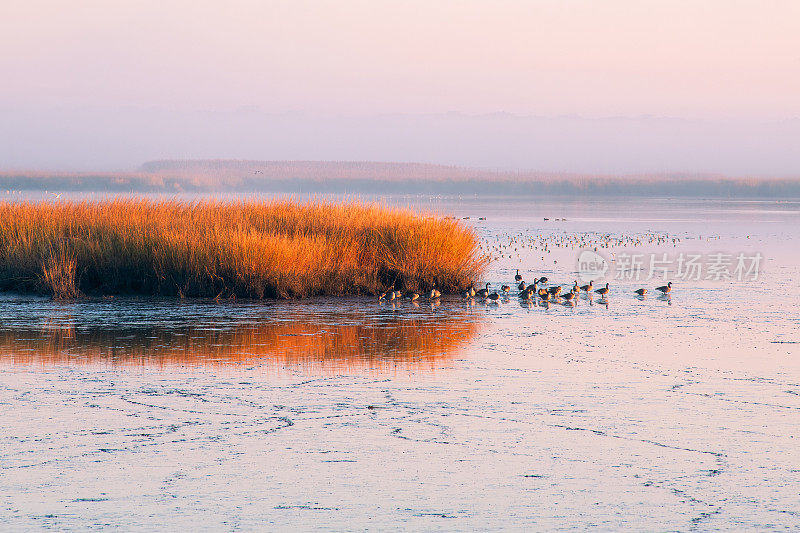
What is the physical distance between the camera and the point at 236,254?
14.5 meters

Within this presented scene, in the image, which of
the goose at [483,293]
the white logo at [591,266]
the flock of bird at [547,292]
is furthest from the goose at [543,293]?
the white logo at [591,266]

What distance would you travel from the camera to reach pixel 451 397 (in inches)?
307

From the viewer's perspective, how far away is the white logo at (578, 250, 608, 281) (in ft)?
60.8

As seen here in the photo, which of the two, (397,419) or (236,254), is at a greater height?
(236,254)

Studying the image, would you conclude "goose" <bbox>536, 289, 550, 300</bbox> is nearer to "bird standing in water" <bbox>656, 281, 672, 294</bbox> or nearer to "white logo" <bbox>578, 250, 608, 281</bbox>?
"bird standing in water" <bbox>656, 281, 672, 294</bbox>

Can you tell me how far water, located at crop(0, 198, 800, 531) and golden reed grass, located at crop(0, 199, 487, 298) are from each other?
1.47m

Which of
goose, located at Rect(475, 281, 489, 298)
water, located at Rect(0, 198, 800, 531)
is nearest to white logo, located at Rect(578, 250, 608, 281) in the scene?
goose, located at Rect(475, 281, 489, 298)

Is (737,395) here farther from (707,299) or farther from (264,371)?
(707,299)

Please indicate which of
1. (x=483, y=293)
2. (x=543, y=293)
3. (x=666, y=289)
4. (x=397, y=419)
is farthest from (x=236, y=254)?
(x=397, y=419)

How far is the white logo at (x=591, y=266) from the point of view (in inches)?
730

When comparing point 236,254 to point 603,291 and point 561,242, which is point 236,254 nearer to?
point 603,291

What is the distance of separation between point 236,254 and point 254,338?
401 cm

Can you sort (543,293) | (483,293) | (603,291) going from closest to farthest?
(543,293) → (483,293) → (603,291)

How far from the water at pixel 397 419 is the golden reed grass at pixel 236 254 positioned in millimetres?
1470
